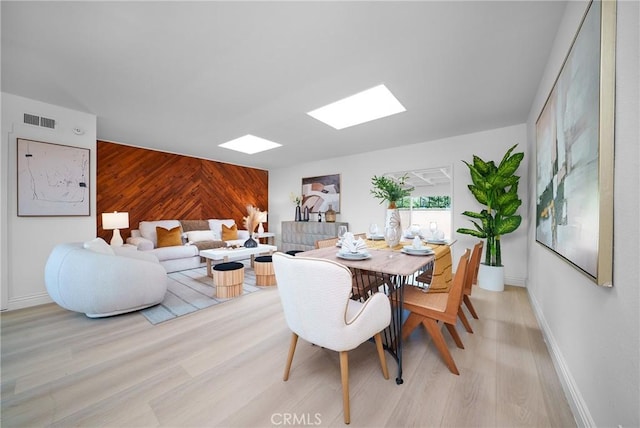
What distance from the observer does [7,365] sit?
167 centimetres

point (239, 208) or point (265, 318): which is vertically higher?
point (239, 208)

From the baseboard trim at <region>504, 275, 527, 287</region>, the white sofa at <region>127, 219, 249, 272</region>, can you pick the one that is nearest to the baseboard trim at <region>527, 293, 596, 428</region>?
the baseboard trim at <region>504, 275, 527, 287</region>

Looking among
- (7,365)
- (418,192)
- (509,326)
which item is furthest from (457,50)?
(418,192)

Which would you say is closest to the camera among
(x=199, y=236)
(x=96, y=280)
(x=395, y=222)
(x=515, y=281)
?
(x=395, y=222)

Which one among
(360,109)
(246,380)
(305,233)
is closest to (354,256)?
(246,380)

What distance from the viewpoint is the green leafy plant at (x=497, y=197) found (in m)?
3.11

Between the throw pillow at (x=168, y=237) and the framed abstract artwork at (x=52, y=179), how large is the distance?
129 centimetres

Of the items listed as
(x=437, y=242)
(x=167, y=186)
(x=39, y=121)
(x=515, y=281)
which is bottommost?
(x=515, y=281)

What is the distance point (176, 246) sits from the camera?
4383 mm

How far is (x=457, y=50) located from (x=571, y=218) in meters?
1.53

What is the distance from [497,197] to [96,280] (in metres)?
4.91

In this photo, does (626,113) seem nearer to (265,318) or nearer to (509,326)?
(509,326)

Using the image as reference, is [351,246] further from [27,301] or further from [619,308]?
[27,301]

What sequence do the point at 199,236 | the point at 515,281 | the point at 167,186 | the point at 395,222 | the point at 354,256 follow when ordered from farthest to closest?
the point at 167,186
the point at 199,236
the point at 515,281
the point at 395,222
the point at 354,256
